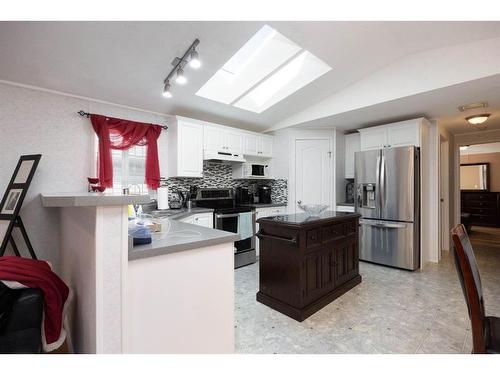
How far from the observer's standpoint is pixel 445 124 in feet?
13.6

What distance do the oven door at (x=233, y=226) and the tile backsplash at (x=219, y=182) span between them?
30.4 inches

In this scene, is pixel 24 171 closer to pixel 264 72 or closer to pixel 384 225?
pixel 264 72

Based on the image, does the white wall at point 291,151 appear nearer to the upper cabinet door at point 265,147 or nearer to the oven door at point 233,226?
the upper cabinet door at point 265,147

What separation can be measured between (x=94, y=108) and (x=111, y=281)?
8.76 feet

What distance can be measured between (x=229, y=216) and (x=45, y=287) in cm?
250

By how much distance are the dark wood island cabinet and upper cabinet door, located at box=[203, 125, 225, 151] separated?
5.70ft

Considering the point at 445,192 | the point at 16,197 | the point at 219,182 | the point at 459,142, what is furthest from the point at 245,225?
the point at 459,142

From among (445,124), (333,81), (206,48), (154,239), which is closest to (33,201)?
(154,239)

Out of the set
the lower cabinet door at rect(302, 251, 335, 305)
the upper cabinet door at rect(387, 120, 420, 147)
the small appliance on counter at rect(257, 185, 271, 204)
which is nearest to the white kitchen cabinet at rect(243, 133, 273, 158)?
the small appliance on counter at rect(257, 185, 271, 204)

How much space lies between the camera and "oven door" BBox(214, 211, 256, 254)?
136 inches

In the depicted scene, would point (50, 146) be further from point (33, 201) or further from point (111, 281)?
point (111, 281)

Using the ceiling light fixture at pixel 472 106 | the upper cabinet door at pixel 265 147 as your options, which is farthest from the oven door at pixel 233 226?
the ceiling light fixture at pixel 472 106

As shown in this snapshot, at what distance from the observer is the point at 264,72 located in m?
3.10
